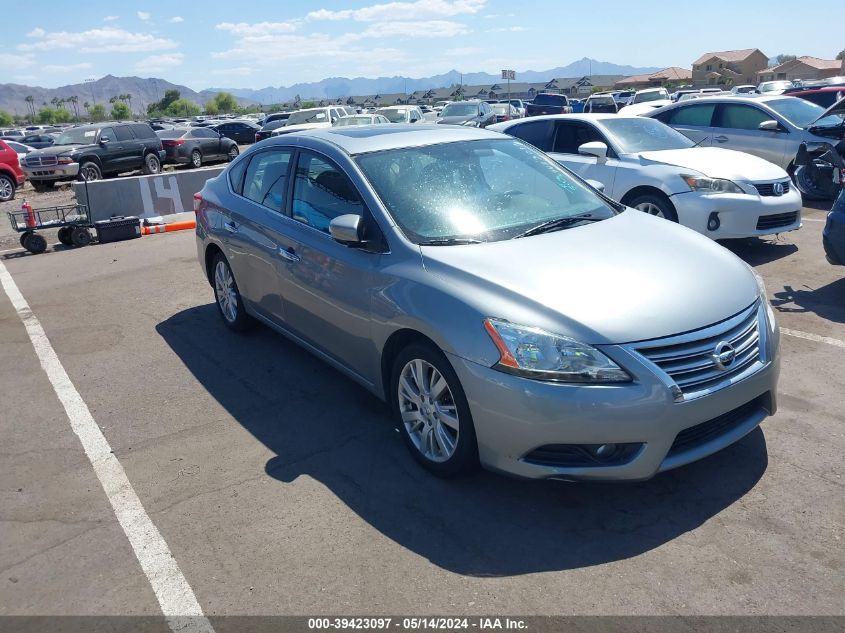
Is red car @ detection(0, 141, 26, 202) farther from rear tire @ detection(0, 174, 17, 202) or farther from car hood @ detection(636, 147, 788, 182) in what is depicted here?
car hood @ detection(636, 147, 788, 182)

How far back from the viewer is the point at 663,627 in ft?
8.71

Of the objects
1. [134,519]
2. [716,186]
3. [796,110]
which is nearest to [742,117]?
[796,110]

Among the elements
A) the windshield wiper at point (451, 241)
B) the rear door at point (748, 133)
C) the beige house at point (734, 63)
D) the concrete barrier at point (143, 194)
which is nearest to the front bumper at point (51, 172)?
the concrete barrier at point (143, 194)

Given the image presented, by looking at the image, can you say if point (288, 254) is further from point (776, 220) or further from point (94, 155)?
point (94, 155)

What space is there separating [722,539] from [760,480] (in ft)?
1.95

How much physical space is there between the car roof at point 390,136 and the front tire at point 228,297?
138 cm

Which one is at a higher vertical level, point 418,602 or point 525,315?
point 525,315

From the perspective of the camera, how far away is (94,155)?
20.0 metres

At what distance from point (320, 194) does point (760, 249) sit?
5.89m

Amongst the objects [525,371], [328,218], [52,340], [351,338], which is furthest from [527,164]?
[52,340]

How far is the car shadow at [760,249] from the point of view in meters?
7.80

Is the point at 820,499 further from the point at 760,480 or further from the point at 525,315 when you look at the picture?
the point at 525,315

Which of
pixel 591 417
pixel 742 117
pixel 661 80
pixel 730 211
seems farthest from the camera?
pixel 661 80

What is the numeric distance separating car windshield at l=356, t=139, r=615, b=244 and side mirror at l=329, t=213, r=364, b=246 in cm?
22
